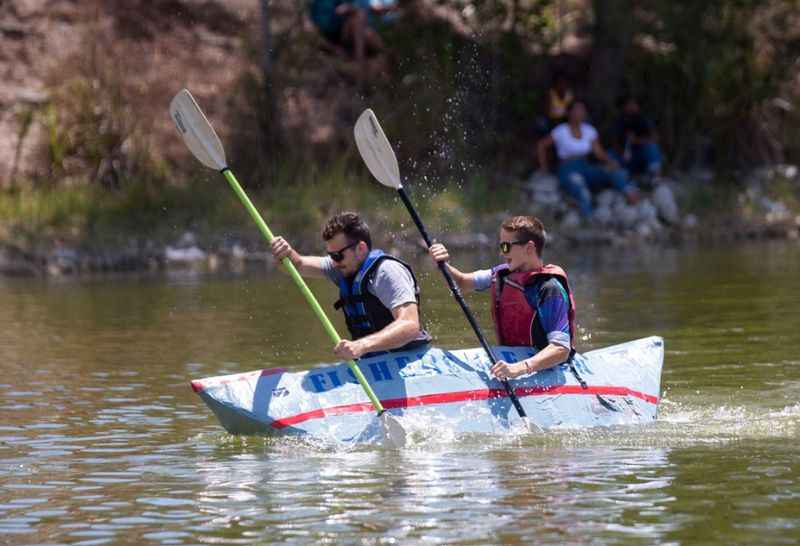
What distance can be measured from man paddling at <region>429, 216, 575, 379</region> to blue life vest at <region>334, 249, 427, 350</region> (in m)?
0.34

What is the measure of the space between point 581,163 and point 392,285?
1234 cm

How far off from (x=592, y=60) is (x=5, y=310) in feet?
34.2

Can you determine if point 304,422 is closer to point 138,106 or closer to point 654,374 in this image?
point 654,374

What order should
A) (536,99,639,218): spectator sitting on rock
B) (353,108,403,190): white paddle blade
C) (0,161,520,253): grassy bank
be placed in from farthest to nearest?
(536,99,639,218): spectator sitting on rock < (0,161,520,253): grassy bank < (353,108,403,190): white paddle blade

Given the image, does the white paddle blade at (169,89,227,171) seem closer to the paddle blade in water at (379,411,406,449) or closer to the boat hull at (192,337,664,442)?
the boat hull at (192,337,664,442)

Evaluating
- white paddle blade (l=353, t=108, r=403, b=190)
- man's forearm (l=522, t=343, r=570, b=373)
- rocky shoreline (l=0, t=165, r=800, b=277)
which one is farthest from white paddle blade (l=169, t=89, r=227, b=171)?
rocky shoreline (l=0, t=165, r=800, b=277)

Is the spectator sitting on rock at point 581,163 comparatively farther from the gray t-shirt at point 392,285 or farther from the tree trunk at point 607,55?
the gray t-shirt at point 392,285

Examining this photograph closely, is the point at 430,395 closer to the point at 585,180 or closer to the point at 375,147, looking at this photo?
the point at 375,147

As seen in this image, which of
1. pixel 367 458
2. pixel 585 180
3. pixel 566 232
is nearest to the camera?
pixel 367 458

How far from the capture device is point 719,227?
2131 cm

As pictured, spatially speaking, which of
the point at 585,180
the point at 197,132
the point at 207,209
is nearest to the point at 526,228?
the point at 197,132

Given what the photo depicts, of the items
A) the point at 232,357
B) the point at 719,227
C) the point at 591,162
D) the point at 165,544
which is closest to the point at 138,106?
the point at 591,162

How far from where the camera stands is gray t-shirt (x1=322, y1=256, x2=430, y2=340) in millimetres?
8570

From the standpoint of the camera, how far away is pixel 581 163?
812 inches
